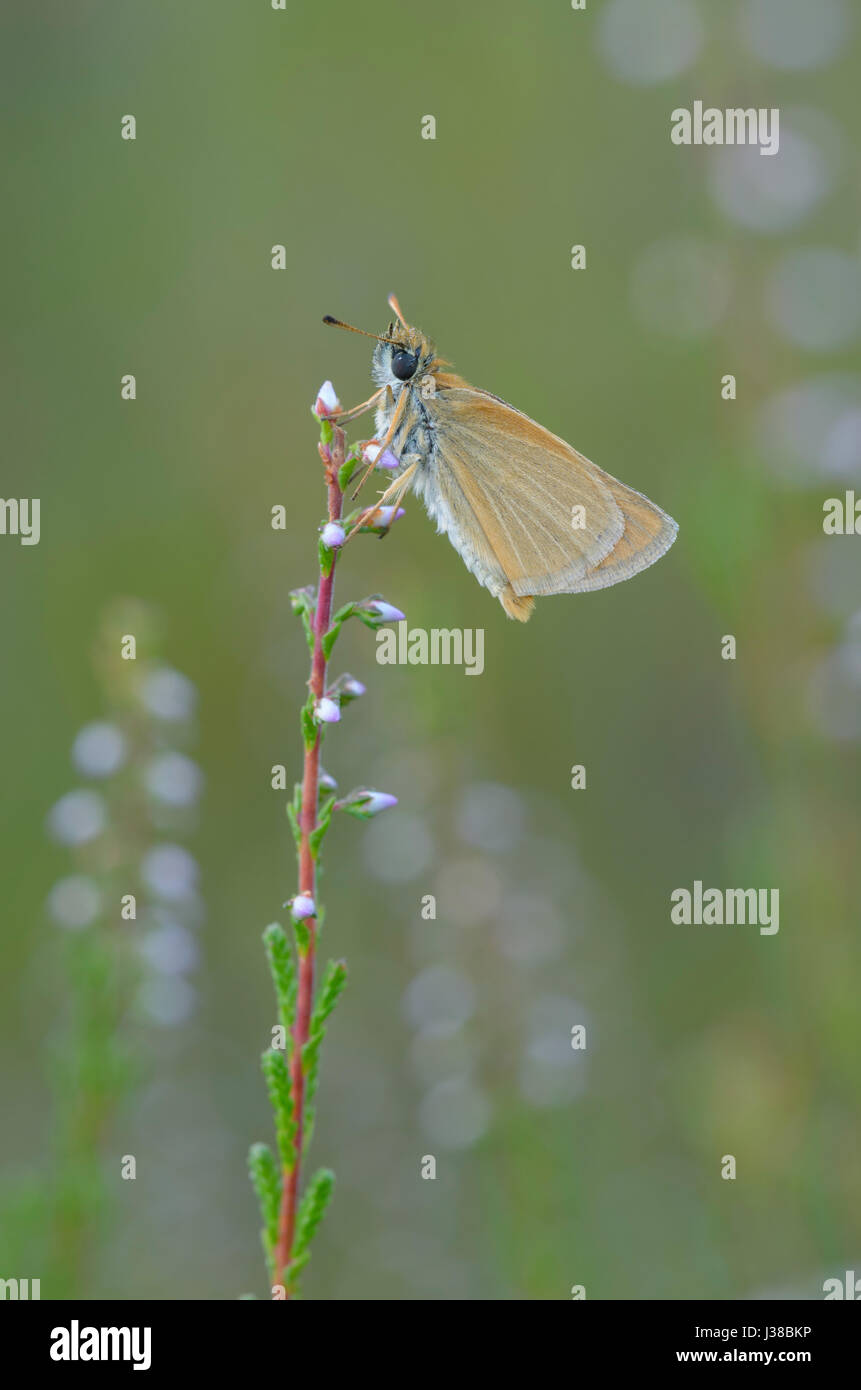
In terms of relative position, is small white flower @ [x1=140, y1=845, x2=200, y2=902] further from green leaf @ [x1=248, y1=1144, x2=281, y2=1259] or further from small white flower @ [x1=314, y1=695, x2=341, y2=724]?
small white flower @ [x1=314, y1=695, x2=341, y2=724]

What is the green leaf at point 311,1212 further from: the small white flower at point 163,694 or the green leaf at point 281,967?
the small white flower at point 163,694

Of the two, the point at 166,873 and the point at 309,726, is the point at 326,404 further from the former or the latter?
the point at 166,873

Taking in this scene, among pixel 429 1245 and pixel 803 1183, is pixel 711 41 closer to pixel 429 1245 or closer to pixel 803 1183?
pixel 803 1183

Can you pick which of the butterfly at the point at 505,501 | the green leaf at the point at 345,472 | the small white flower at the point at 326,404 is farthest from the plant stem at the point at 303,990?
the butterfly at the point at 505,501

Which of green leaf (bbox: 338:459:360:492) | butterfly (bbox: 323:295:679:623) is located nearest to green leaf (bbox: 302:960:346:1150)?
green leaf (bbox: 338:459:360:492)

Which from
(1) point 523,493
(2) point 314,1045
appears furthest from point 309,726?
(1) point 523,493

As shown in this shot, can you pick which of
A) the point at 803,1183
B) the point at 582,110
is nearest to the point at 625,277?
the point at 582,110
